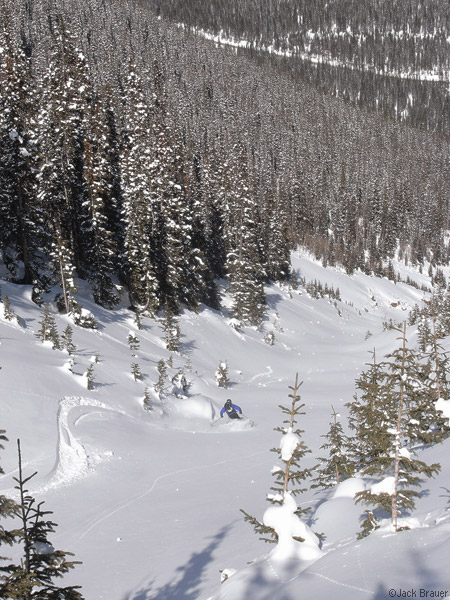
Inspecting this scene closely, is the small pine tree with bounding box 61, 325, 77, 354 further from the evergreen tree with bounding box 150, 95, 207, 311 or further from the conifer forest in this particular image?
the evergreen tree with bounding box 150, 95, 207, 311

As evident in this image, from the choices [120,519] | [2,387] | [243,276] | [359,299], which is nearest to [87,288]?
[243,276]

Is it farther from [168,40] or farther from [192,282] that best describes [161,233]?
[168,40]

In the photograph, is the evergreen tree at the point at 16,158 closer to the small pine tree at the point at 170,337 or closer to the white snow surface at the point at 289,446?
the small pine tree at the point at 170,337

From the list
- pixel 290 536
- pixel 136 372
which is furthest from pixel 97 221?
pixel 290 536

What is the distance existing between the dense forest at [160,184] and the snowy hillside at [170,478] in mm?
4243

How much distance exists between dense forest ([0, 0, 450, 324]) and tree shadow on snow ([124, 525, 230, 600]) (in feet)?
59.1

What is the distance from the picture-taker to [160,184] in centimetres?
3198

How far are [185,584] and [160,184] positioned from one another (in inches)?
1131

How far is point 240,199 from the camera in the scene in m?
42.9

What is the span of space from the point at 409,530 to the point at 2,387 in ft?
38.4

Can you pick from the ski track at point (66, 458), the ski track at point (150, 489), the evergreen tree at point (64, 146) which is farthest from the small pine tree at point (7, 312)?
the ski track at point (150, 489)

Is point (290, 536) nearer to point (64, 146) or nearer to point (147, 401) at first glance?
point (147, 401)

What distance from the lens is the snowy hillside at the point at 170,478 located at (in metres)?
5.44

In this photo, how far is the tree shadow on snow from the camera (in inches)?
263
